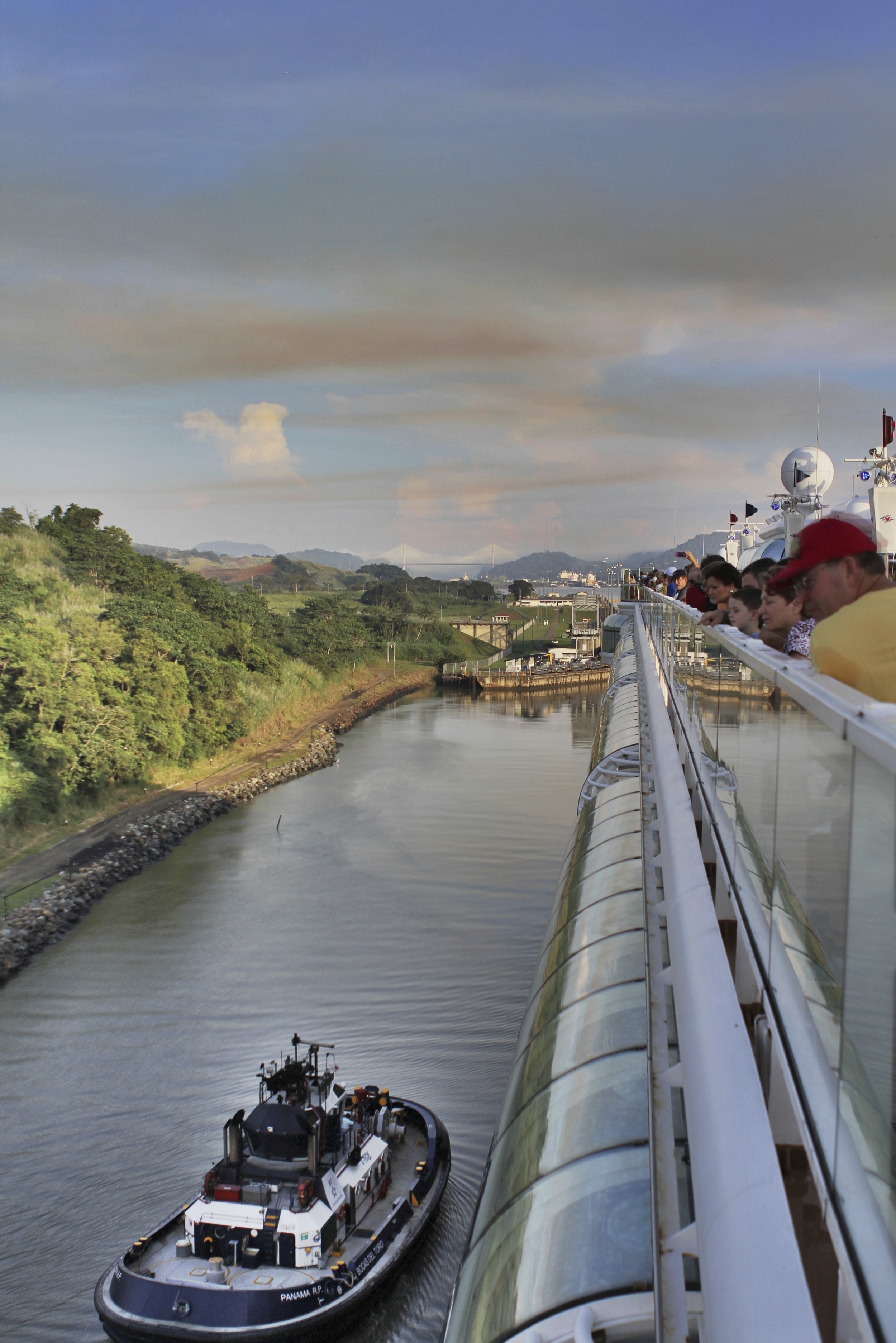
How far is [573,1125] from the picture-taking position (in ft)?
9.38

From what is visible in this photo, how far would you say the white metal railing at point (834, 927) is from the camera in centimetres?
92

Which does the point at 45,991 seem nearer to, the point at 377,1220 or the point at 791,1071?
the point at 377,1220

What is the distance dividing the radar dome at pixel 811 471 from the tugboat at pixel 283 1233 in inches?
516

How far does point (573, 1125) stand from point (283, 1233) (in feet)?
22.1

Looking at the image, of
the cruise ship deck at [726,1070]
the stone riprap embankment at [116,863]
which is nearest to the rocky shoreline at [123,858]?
the stone riprap embankment at [116,863]

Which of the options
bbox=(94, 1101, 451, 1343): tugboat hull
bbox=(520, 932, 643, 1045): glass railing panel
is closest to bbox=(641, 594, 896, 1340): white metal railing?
bbox=(520, 932, 643, 1045): glass railing panel

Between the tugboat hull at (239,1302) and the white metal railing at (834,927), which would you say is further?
the tugboat hull at (239,1302)

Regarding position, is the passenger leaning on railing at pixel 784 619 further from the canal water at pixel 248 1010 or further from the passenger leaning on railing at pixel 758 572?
the canal water at pixel 248 1010

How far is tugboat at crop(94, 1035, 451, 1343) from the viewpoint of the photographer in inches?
316

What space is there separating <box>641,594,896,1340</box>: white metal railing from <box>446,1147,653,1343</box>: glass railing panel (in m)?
0.90

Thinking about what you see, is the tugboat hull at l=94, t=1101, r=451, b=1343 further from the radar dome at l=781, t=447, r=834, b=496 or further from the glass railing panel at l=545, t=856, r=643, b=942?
the radar dome at l=781, t=447, r=834, b=496

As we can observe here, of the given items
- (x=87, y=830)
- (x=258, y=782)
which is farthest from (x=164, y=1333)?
(x=258, y=782)

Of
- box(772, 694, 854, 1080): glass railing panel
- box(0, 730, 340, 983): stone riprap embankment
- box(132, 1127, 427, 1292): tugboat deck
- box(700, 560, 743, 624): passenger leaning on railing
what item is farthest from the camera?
box(0, 730, 340, 983): stone riprap embankment

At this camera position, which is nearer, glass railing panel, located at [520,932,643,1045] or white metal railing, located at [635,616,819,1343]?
white metal railing, located at [635,616,819,1343]
